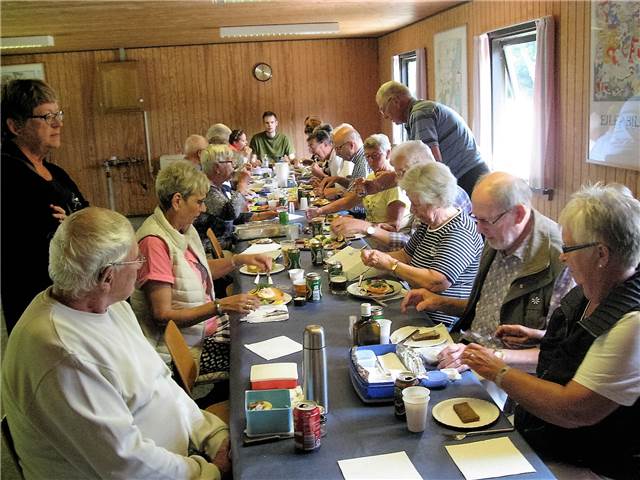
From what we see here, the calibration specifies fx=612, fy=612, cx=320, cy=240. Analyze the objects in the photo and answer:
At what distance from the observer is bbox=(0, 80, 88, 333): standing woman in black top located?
8.33 feet

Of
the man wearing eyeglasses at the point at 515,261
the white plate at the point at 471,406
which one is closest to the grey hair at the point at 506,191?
the man wearing eyeglasses at the point at 515,261

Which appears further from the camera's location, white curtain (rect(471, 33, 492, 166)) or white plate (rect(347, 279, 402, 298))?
white curtain (rect(471, 33, 492, 166))

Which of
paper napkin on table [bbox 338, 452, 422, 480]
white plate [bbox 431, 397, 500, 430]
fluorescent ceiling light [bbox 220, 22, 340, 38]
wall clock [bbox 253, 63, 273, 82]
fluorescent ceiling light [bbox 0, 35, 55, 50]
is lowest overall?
paper napkin on table [bbox 338, 452, 422, 480]

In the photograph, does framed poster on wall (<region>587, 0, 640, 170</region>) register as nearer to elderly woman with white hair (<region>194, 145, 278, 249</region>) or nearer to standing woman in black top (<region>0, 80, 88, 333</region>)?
elderly woman with white hair (<region>194, 145, 278, 249</region>)

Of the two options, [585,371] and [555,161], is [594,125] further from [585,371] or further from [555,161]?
[585,371]

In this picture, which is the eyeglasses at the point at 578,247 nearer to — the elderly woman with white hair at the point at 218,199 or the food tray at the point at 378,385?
the food tray at the point at 378,385

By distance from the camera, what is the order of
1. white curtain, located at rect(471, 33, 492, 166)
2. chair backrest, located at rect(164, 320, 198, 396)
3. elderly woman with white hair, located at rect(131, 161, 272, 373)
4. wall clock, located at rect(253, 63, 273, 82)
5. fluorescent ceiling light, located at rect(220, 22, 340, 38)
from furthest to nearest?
wall clock, located at rect(253, 63, 273, 82) < fluorescent ceiling light, located at rect(220, 22, 340, 38) < white curtain, located at rect(471, 33, 492, 166) < elderly woman with white hair, located at rect(131, 161, 272, 373) < chair backrest, located at rect(164, 320, 198, 396)

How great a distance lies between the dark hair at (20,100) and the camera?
254 centimetres

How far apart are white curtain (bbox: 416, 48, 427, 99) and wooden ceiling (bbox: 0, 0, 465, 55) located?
1.35 ft

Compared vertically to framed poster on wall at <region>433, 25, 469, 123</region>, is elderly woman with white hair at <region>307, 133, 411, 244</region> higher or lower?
lower

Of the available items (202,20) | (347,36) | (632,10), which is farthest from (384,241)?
(347,36)

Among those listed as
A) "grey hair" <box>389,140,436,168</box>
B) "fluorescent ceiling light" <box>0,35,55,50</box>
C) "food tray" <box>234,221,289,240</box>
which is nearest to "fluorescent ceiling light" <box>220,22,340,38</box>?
"fluorescent ceiling light" <box>0,35,55,50</box>

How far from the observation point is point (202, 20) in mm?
6215

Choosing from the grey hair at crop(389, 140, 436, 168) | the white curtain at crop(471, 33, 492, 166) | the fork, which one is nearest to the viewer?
the fork
